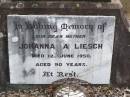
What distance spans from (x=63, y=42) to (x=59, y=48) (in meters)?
0.11

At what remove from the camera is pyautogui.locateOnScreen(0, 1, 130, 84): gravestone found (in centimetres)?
557

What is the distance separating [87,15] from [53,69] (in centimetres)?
95

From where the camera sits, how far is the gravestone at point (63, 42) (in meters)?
5.57

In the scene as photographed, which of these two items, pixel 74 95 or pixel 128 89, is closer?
pixel 74 95

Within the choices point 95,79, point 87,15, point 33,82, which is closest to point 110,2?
point 87,15

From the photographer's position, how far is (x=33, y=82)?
5.95 meters

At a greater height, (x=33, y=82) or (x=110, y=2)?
(x=110, y=2)

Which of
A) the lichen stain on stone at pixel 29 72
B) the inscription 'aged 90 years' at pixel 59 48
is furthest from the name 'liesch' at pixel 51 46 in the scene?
the lichen stain on stone at pixel 29 72

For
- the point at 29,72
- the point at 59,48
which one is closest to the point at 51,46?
the point at 59,48

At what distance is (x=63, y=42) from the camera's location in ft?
18.7

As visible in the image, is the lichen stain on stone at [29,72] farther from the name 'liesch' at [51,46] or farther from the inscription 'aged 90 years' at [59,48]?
the name 'liesch' at [51,46]

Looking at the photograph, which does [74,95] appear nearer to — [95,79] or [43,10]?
[95,79]

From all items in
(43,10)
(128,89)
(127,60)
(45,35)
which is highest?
(43,10)

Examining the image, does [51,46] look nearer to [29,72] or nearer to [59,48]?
[59,48]
